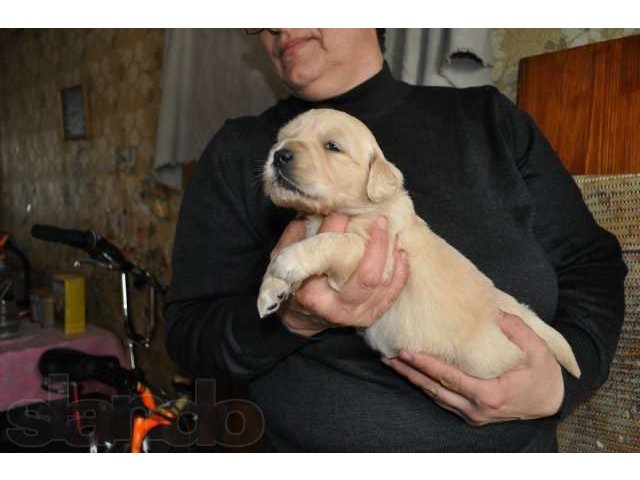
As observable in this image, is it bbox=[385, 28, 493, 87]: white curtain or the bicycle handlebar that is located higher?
bbox=[385, 28, 493, 87]: white curtain

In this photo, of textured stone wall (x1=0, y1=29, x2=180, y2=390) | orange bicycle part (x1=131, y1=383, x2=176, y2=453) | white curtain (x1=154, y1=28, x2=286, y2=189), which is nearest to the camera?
orange bicycle part (x1=131, y1=383, x2=176, y2=453)

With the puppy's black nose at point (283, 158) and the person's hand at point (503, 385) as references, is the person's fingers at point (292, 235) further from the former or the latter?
the person's hand at point (503, 385)

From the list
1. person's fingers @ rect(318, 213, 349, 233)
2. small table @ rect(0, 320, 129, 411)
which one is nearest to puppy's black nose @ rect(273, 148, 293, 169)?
person's fingers @ rect(318, 213, 349, 233)

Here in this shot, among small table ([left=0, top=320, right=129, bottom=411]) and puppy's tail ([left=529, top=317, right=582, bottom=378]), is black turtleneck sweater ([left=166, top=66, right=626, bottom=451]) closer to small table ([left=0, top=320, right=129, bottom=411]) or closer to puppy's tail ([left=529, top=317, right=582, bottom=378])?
puppy's tail ([left=529, top=317, right=582, bottom=378])

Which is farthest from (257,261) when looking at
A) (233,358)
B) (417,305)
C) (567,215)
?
(567,215)

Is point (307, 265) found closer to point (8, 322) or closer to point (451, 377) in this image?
point (451, 377)

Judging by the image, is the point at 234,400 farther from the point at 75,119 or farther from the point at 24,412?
the point at 75,119

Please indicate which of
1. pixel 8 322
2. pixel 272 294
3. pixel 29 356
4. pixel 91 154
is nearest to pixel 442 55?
pixel 272 294
